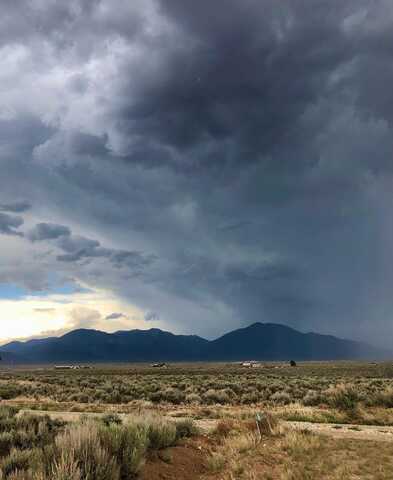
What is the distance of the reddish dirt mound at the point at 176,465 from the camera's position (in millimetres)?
10253

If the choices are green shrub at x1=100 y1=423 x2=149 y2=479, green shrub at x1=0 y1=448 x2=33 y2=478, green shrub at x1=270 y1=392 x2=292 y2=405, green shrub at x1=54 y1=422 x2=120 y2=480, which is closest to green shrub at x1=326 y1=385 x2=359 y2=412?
green shrub at x1=270 y1=392 x2=292 y2=405

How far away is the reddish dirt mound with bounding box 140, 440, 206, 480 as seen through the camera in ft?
33.6

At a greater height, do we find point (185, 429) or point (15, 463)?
point (15, 463)

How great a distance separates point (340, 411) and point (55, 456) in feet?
52.3

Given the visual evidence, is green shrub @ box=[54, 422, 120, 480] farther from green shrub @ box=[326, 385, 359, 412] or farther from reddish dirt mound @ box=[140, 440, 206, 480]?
green shrub @ box=[326, 385, 359, 412]

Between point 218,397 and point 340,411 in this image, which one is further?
point 218,397

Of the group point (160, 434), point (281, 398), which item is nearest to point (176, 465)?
point (160, 434)

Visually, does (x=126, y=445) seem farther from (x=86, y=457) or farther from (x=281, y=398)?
(x=281, y=398)

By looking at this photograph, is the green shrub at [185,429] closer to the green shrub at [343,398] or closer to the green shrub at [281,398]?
the green shrub at [343,398]

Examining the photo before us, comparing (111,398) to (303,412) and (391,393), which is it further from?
(391,393)

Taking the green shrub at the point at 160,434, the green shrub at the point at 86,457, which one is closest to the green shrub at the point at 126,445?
the green shrub at the point at 86,457

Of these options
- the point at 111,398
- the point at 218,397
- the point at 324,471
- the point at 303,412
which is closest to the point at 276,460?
the point at 324,471

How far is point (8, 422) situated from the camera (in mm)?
14172

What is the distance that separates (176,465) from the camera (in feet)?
36.3
